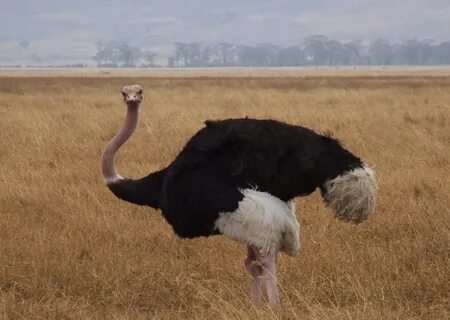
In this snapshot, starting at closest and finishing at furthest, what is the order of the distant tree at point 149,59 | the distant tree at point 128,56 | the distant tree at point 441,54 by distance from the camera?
1. the distant tree at point 128,56
2. the distant tree at point 441,54
3. the distant tree at point 149,59

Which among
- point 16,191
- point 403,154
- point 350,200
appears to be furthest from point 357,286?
point 403,154

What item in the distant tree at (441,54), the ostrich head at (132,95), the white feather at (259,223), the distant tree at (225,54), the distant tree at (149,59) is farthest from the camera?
the distant tree at (225,54)

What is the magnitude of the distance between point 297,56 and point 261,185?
17620 cm

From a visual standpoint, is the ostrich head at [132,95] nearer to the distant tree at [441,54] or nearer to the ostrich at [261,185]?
the ostrich at [261,185]

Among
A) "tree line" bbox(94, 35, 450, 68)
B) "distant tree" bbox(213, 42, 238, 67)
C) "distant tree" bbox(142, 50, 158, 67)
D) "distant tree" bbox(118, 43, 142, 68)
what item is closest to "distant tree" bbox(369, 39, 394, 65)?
"tree line" bbox(94, 35, 450, 68)

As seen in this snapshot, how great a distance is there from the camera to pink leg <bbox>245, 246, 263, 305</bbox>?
Result: 14.3ft

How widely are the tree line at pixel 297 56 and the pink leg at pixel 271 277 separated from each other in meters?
169

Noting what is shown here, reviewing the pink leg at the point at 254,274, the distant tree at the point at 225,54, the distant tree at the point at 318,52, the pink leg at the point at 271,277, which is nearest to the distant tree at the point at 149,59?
the distant tree at the point at 225,54

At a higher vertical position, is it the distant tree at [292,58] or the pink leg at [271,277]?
the pink leg at [271,277]

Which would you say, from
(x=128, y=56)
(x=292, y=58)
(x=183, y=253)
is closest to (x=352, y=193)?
(x=183, y=253)

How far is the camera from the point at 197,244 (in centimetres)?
564

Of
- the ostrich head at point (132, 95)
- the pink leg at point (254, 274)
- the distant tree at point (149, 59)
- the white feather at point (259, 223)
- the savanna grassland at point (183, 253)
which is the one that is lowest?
the distant tree at point (149, 59)

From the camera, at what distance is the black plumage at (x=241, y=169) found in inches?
160

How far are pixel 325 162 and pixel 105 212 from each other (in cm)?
288
